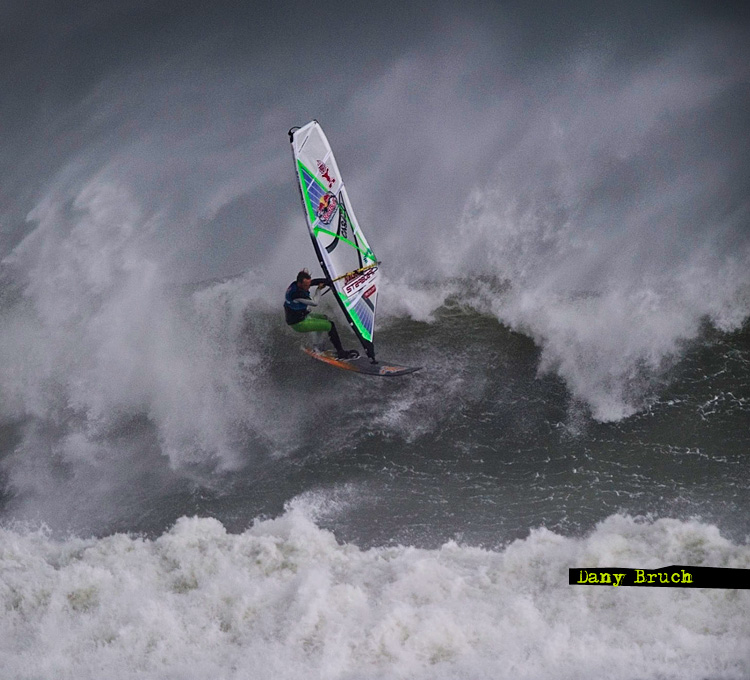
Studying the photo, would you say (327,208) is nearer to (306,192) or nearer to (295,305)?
(306,192)

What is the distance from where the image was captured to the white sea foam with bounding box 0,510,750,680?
Result: 745 cm

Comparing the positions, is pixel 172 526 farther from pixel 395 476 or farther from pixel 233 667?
pixel 395 476

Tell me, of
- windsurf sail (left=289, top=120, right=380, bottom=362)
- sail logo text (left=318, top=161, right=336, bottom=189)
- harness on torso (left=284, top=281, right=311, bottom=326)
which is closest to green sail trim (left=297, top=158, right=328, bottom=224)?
windsurf sail (left=289, top=120, right=380, bottom=362)

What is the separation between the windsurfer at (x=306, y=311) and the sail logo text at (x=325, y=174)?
1.49 metres

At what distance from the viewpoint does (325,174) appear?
1039 cm

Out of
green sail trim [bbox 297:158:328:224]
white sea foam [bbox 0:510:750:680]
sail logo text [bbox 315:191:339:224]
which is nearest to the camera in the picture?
white sea foam [bbox 0:510:750:680]

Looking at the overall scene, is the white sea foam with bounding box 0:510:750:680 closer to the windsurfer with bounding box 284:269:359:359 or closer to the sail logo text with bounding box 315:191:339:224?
the windsurfer with bounding box 284:269:359:359

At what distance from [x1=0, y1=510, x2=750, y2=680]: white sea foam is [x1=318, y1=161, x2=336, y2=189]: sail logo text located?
15.9ft

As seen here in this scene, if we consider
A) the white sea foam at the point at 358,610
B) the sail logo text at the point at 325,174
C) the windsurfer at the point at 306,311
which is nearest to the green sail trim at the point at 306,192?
the sail logo text at the point at 325,174

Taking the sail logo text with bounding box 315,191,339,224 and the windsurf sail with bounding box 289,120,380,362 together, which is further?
the sail logo text with bounding box 315,191,339,224

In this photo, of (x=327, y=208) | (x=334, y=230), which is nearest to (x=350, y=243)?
(x=334, y=230)

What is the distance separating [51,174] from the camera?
1515 cm

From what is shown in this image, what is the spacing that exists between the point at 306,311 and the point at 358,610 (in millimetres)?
4172

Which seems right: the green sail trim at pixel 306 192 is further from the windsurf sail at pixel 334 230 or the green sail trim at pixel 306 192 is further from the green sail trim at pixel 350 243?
the green sail trim at pixel 350 243
